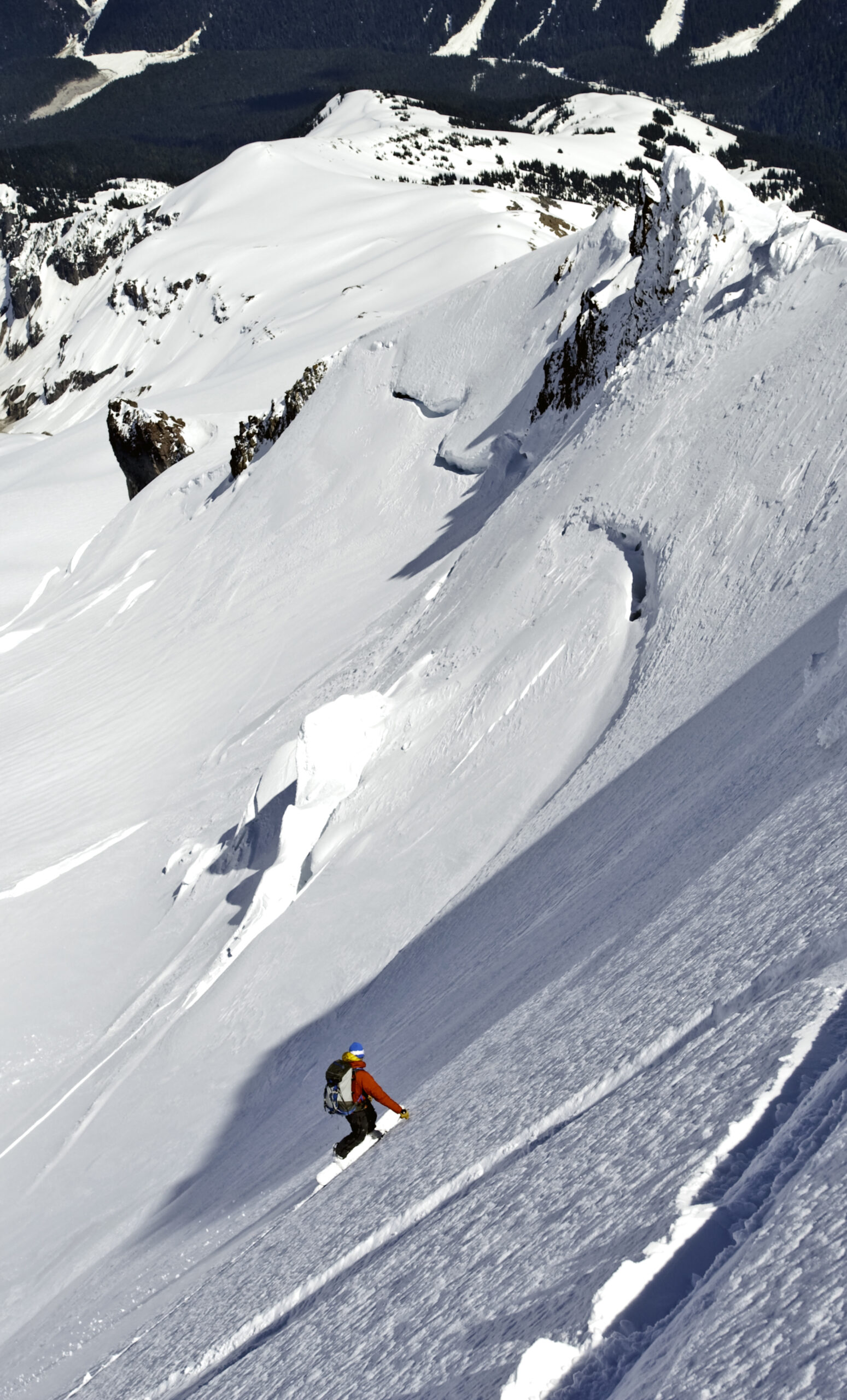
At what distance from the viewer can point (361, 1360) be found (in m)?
3.60

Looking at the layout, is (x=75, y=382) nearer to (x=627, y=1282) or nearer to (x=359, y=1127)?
(x=359, y=1127)

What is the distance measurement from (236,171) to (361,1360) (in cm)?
10819

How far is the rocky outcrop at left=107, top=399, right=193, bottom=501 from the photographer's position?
3916 centimetres

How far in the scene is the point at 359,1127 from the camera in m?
7.08

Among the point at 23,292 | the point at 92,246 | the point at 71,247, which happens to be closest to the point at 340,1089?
the point at 92,246

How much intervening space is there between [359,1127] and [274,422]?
88.3 feet

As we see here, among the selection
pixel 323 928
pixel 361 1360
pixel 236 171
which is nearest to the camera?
pixel 361 1360

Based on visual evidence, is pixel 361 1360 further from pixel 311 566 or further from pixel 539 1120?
pixel 311 566

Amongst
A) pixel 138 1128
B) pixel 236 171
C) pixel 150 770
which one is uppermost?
pixel 236 171

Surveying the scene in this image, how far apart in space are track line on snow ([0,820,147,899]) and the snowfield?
0.11 m

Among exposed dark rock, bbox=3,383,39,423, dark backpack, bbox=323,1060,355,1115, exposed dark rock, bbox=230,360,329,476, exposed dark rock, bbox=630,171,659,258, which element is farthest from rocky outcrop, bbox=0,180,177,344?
dark backpack, bbox=323,1060,355,1115

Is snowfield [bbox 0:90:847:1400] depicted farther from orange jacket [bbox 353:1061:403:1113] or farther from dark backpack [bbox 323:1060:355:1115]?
dark backpack [bbox 323:1060:355:1115]

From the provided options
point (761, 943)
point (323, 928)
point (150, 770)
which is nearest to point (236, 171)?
point (150, 770)

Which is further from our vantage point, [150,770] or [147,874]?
[150,770]
